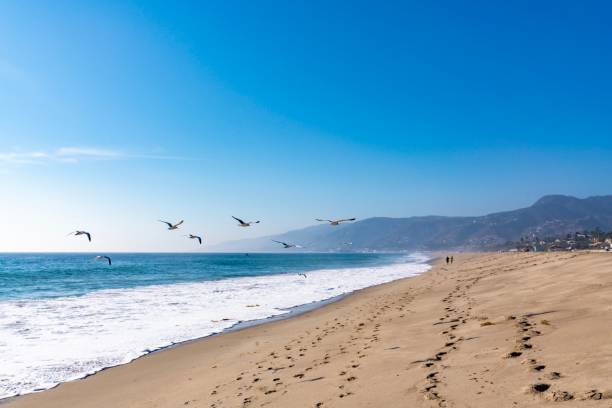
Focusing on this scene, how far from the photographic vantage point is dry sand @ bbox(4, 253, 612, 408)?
5551 millimetres

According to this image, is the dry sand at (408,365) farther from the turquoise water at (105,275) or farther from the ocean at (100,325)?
the turquoise water at (105,275)

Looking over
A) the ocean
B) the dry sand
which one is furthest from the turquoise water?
the dry sand

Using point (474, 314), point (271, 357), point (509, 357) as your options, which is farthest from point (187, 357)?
point (509, 357)

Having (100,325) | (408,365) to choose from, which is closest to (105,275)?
(100,325)

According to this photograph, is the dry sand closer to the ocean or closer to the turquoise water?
the ocean

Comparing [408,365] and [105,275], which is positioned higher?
[408,365]

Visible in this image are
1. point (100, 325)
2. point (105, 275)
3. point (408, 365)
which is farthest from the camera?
point (105, 275)

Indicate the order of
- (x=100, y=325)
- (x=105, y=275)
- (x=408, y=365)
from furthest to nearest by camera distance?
(x=105, y=275) → (x=100, y=325) → (x=408, y=365)

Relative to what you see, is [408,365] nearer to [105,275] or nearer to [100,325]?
[100,325]

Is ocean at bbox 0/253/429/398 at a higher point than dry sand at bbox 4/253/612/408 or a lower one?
lower

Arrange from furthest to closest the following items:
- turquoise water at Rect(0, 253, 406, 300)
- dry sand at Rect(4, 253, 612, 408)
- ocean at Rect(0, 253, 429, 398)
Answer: turquoise water at Rect(0, 253, 406, 300) → ocean at Rect(0, 253, 429, 398) → dry sand at Rect(4, 253, 612, 408)

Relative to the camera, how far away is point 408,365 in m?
7.40

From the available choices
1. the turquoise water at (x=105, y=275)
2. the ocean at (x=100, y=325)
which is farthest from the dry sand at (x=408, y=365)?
the turquoise water at (x=105, y=275)

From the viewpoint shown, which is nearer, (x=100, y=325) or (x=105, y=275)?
(x=100, y=325)
